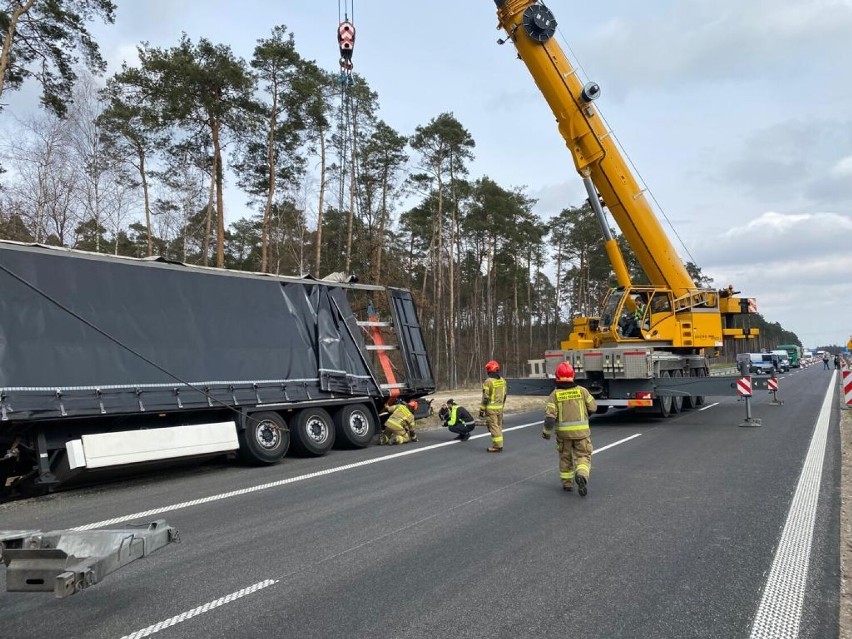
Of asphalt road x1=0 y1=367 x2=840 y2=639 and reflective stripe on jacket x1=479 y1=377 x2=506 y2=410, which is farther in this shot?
reflective stripe on jacket x1=479 y1=377 x2=506 y2=410

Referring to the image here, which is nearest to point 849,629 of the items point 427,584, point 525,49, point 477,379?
point 427,584

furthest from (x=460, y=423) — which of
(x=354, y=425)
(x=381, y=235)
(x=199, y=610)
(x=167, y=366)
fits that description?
(x=381, y=235)

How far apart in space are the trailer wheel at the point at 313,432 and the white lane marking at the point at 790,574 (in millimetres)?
6813

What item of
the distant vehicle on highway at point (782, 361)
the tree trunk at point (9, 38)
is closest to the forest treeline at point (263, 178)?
the tree trunk at point (9, 38)

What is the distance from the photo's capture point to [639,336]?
1417 cm

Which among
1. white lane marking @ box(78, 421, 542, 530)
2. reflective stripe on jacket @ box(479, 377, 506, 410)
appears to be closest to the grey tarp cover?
white lane marking @ box(78, 421, 542, 530)

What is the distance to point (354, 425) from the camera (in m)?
10.9

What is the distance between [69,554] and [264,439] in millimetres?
6375

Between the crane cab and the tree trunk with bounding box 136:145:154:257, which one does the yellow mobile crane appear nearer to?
the crane cab

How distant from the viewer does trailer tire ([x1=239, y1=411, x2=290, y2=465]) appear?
9109 mm

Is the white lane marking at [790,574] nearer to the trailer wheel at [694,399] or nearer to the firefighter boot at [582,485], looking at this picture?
the firefighter boot at [582,485]

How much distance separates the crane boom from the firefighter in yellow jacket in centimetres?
857

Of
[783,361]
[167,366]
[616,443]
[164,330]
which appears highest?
[164,330]

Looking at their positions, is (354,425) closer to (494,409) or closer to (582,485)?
(494,409)
